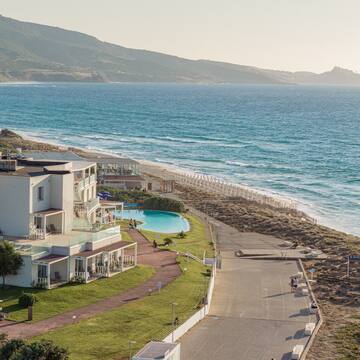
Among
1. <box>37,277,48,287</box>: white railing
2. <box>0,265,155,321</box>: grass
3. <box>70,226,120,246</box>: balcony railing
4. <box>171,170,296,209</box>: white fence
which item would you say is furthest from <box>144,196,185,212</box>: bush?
<box>37,277,48,287</box>: white railing

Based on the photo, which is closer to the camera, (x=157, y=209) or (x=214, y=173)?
(x=157, y=209)

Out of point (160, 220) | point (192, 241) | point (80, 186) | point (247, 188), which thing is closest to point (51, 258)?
point (80, 186)

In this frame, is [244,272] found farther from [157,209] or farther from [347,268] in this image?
[157,209]

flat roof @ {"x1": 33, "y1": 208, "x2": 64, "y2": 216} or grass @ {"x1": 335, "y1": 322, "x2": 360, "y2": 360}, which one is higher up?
flat roof @ {"x1": 33, "y1": 208, "x2": 64, "y2": 216}

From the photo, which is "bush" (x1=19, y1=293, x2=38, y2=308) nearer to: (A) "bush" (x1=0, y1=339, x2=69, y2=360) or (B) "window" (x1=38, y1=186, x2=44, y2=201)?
(B) "window" (x1=38, y1=186, x2=44, y2=201)

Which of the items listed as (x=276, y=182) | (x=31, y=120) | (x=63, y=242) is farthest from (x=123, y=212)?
(x=31, y=120)

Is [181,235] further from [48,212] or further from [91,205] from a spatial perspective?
[48,212]
